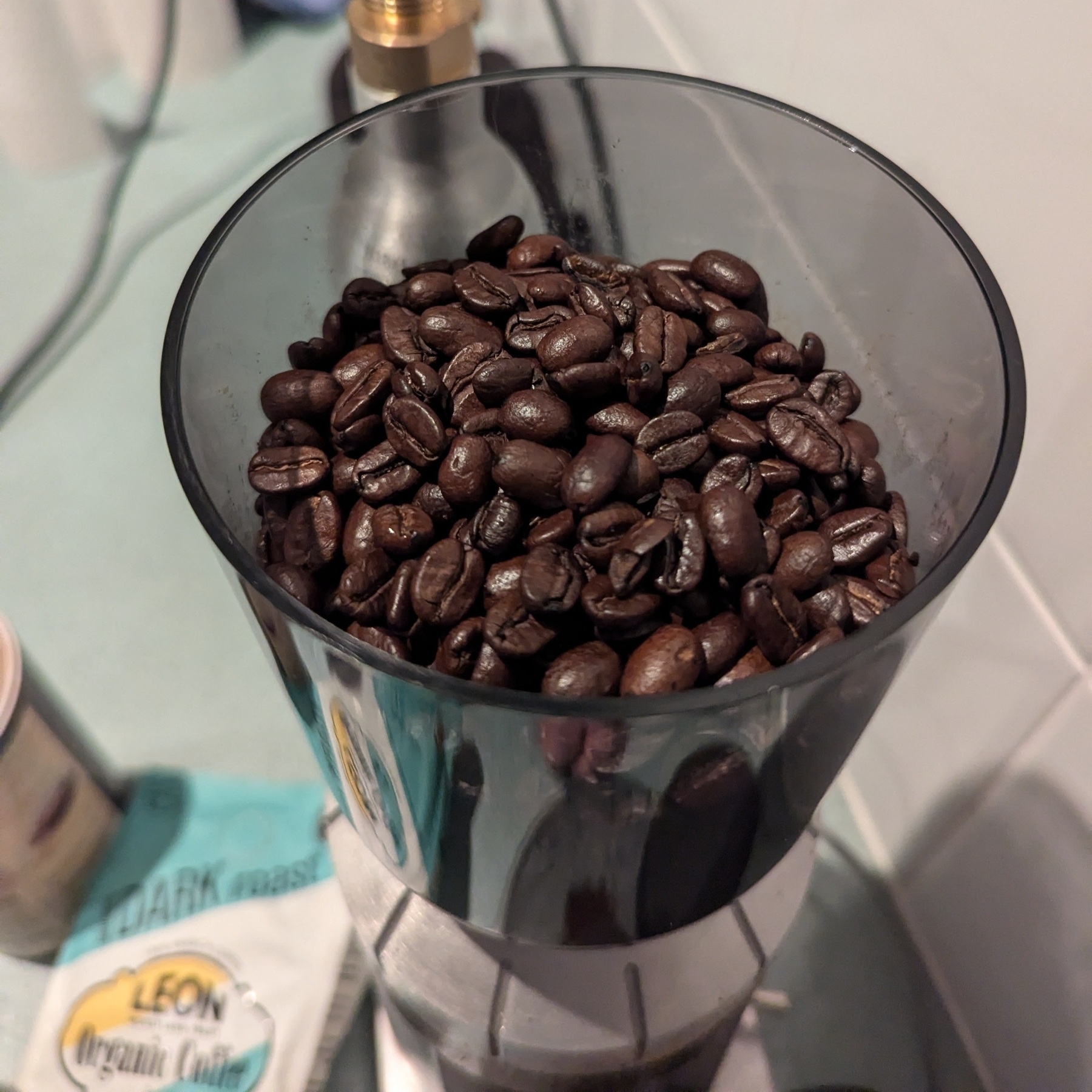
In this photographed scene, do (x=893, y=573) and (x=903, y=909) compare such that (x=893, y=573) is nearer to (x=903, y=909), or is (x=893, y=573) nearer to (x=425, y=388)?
(x=425, y=388)

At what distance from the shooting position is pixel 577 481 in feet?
1.24

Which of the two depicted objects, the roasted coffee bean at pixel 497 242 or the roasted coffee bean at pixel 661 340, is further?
the roasted coffee bean at pixel 497 242

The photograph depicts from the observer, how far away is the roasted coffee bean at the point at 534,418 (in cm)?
41

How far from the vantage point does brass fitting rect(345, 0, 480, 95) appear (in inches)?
28.2

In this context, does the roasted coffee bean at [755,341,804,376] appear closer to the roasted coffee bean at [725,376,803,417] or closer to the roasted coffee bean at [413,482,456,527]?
the roasted coffee bean at [725,376,803,417]

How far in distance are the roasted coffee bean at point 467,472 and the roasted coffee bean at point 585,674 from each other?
0.29 ft

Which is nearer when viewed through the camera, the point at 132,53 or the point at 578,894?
the point at 578,894

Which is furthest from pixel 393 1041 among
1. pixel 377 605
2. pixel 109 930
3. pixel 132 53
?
pixel 132 53

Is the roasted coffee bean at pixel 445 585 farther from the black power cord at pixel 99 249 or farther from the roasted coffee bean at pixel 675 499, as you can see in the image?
the black power cord at pixel 99 249

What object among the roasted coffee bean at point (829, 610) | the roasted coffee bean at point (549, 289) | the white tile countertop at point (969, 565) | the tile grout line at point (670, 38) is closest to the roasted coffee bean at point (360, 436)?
the roasted coffee bean at point (549, 289)

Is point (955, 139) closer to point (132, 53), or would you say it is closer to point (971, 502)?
point (971, 502)

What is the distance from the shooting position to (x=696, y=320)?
1.61 ft

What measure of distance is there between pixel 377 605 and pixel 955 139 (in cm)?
41

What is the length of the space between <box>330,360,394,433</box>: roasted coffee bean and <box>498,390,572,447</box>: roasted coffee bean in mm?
73
